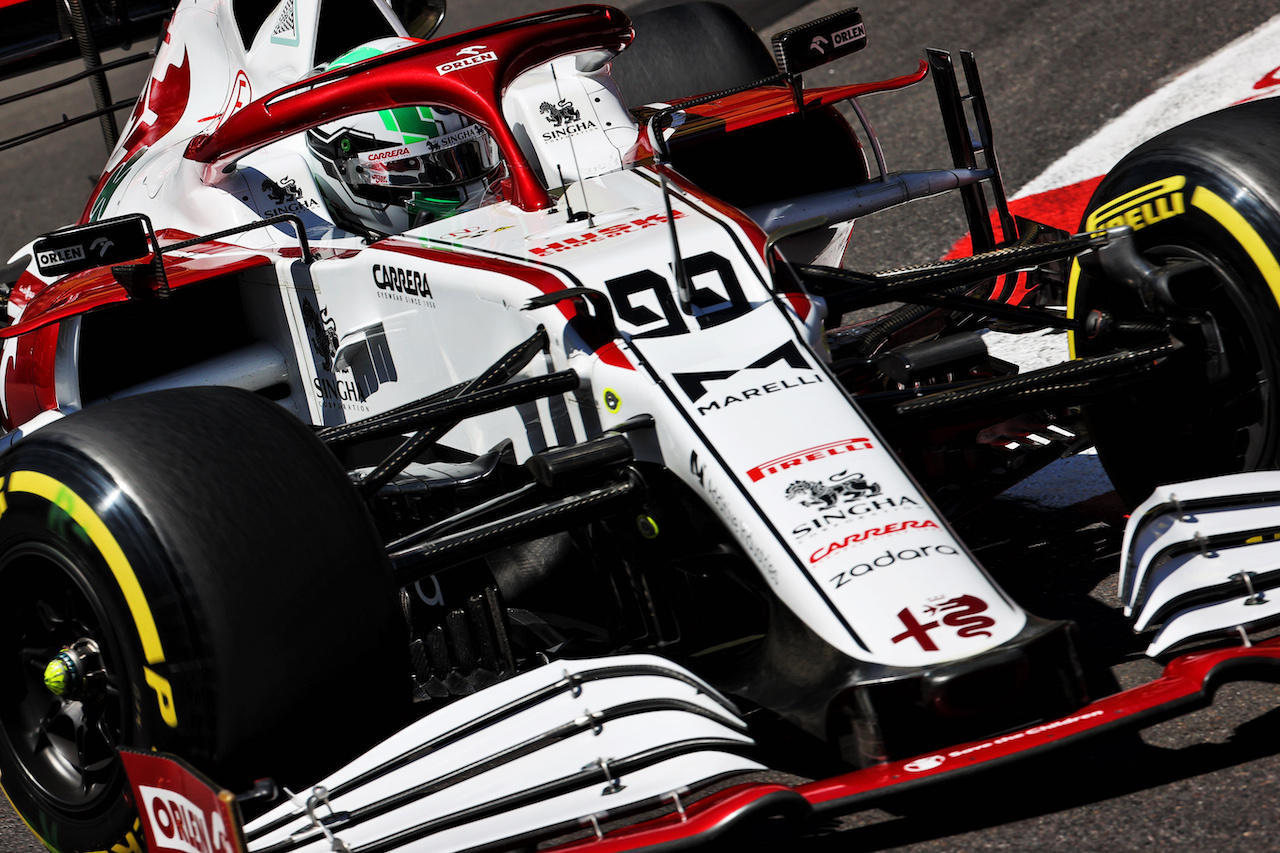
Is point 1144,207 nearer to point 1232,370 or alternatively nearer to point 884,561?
point 1232,370

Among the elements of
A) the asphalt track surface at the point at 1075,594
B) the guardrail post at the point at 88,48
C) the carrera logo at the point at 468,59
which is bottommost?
the asphalt track surface at the point at 1075,594

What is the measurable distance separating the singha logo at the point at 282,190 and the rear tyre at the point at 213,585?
1.91m

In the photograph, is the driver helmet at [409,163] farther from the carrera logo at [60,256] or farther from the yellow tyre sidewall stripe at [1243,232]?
the yellow tyre sidewall stripe at [1243,232]

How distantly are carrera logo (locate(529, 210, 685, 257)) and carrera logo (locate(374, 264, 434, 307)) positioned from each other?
296 millimetres

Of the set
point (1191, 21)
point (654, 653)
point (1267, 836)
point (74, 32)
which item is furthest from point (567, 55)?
point (1191, 21)

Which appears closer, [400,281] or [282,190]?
[400,281]

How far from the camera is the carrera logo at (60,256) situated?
144 inches

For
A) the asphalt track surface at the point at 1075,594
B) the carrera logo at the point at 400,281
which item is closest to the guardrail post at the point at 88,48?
the carrera logo at the point at 400,281

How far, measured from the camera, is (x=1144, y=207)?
384cm

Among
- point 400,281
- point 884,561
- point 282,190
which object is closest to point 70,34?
point 282,190

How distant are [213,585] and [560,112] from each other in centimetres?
202

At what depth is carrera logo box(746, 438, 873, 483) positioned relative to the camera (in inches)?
118

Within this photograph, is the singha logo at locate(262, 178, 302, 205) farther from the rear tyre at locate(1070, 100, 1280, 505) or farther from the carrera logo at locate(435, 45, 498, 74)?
the rear tyre at locate(1070, 100, 1280, 505)

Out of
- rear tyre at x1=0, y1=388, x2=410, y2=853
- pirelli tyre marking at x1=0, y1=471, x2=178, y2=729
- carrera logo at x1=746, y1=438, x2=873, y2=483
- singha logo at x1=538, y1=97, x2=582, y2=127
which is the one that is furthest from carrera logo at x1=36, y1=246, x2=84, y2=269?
carrera logo at x1=746, y1=438, x2=873, y2=483
